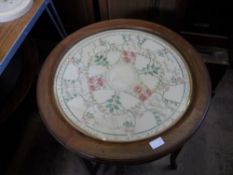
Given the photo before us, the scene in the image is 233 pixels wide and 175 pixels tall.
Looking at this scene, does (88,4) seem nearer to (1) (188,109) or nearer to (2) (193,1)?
(2) (193,1)

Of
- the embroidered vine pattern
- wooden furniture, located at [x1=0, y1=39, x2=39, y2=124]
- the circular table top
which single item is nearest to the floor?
wooden furniture, located at [x1=0, y1=39, x2=39, y2=124]

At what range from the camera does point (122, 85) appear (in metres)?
0.74

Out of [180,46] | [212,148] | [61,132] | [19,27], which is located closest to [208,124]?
[212,148]

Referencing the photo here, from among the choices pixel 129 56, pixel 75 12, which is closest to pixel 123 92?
pixel 129 56

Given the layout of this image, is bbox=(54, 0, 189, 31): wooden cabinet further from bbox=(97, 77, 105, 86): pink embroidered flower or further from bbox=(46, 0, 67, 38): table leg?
bbox=(97, 77, 105, 86): pink embroidered flower

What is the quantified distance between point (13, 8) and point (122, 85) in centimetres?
43

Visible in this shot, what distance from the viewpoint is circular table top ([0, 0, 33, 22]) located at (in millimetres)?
778

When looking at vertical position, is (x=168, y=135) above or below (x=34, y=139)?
above

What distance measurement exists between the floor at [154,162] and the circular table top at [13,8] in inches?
22.0

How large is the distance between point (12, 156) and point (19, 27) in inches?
24.9

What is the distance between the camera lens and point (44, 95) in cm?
72

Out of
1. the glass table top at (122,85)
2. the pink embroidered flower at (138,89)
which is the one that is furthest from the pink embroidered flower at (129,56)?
the pink embroidered flower at (138,89)

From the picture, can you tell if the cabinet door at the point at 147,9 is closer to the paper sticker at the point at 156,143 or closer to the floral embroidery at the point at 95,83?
the floral embroidery at the point at 95,83

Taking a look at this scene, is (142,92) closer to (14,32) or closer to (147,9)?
(14,32)
